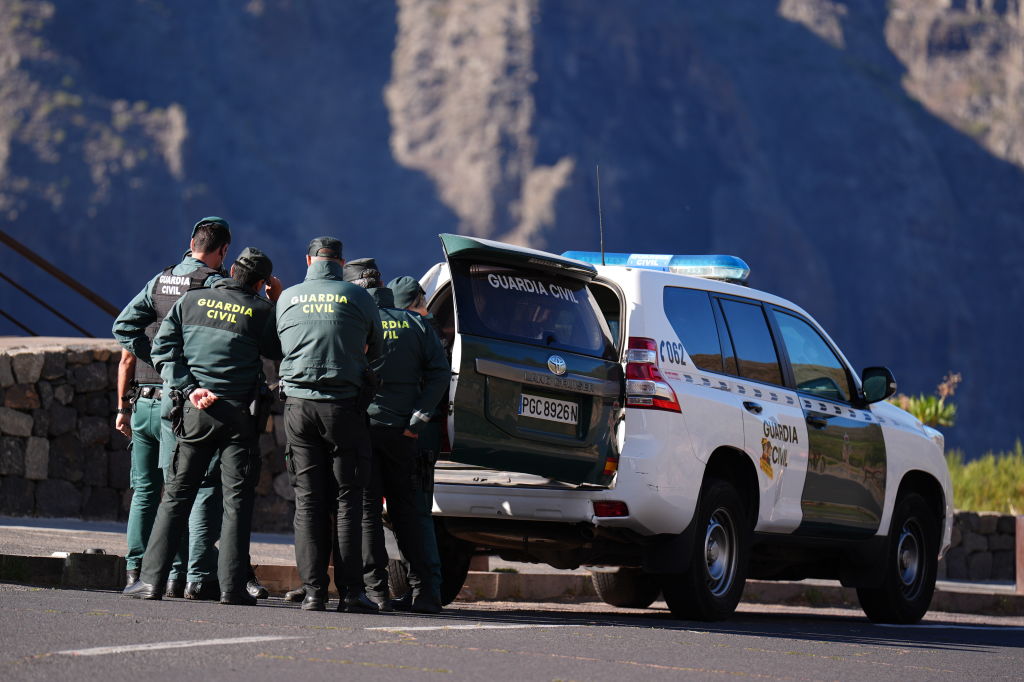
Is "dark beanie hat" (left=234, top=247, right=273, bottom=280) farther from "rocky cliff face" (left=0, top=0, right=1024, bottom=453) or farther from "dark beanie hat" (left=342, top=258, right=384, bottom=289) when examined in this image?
"rocky cliff face" (left=0, top=0, right=1024, bottom=453)

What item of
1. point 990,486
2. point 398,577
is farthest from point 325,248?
point 990,486

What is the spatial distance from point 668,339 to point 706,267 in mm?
1554

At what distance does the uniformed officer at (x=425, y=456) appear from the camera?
9.01m

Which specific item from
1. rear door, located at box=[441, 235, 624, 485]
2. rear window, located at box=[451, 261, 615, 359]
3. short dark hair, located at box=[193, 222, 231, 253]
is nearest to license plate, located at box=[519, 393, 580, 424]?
rear door, located at box=[441, 235, 624, 485]

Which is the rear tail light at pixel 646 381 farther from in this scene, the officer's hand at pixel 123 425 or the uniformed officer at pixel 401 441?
the officer's hand at pixel 123 425

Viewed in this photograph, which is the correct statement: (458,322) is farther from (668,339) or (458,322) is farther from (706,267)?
(706,267)

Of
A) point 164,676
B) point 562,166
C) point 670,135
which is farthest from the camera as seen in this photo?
point 670,135

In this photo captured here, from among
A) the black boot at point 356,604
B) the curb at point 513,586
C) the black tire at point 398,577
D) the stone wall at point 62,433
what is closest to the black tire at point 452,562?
the black tire at point 398,577

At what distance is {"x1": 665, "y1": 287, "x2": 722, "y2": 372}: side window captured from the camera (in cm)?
968

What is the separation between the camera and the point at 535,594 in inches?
478

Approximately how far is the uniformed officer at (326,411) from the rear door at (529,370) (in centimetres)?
64

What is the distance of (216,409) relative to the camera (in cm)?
848

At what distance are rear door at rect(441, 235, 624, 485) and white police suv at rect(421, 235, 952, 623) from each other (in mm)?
11

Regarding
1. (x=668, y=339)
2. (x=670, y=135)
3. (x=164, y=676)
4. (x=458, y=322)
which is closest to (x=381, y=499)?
(x=458, y=322)
